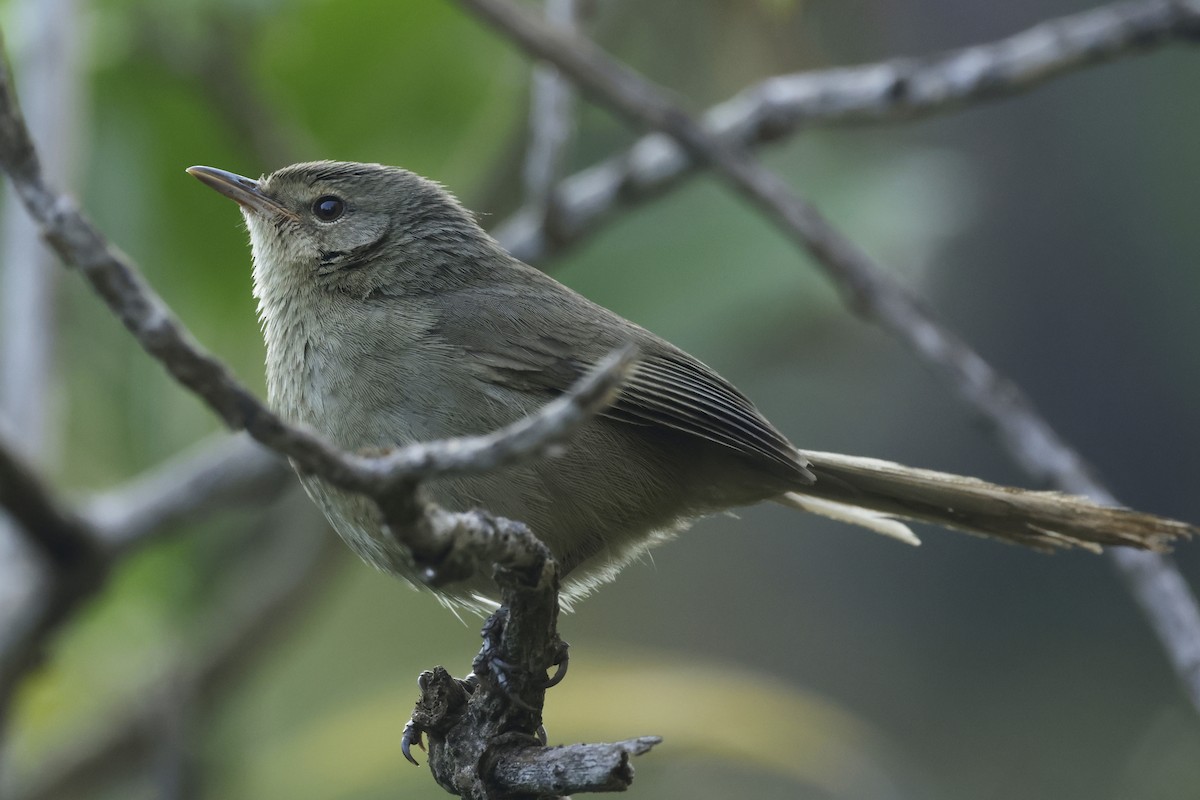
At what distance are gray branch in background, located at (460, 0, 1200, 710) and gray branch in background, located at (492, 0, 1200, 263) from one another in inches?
0.5

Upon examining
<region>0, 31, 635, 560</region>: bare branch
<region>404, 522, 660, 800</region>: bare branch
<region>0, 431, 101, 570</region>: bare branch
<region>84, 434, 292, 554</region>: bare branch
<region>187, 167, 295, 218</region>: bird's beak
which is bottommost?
<region>0, 31, 635, 560</region>: bare branch

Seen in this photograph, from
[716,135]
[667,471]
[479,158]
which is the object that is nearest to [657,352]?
[667,471]

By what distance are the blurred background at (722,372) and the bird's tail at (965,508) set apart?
95 cm

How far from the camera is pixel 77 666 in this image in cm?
691

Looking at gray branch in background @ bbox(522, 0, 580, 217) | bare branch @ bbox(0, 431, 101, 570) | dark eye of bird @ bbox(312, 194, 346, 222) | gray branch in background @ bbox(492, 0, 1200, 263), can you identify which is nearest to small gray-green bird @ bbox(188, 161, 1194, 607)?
dark eye of bird @ bbox(312, 194, 346, 222)

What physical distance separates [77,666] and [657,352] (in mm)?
4348

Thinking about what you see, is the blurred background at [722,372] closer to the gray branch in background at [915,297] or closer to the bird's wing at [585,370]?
the gray branch in background at [915,297]

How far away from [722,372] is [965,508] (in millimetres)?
3429

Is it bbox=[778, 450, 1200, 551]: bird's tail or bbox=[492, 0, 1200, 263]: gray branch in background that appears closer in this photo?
bbox=[778, 450, 1200, 551]: bird's tail

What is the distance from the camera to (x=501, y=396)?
370cm

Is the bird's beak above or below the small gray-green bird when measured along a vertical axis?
above

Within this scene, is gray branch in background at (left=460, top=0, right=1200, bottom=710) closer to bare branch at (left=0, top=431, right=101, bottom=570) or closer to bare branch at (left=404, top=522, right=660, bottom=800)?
bare branch at (left=404, top=522, right=660, bottom=800)

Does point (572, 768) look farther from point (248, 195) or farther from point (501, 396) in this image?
point (248, 195)

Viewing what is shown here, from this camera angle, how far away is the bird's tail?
3.57 m
